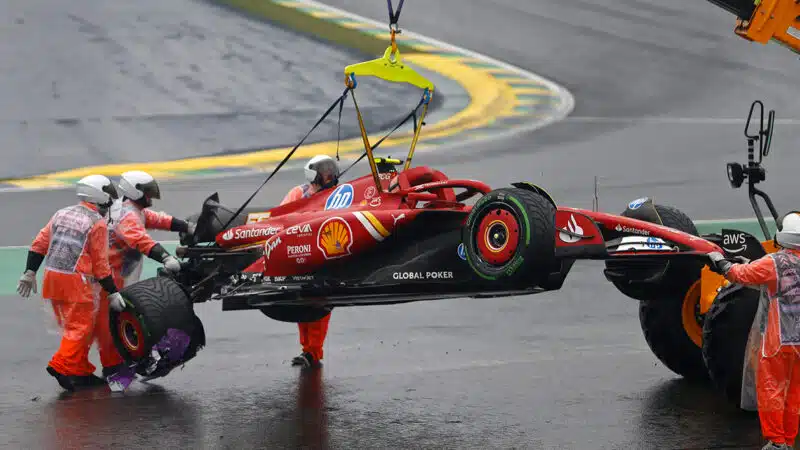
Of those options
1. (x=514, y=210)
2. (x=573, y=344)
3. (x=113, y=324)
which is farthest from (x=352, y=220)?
(x=573, y=344)

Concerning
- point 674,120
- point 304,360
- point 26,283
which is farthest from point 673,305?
point 674,120

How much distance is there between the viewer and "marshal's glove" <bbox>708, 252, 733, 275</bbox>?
319 inches

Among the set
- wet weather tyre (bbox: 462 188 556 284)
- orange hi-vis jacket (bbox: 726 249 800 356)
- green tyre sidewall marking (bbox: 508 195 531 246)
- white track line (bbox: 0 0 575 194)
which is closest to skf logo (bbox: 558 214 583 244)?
wet weather tyre (bbox: 462 188 556 284)

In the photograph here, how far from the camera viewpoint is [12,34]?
75.3 feet

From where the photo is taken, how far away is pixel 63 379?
10188 millimetres

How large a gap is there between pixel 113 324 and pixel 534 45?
15478 mm

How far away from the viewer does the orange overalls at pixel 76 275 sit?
10.4 meters

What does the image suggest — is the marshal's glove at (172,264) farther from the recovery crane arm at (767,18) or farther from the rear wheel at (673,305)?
the recovery crane arm at (767,18)

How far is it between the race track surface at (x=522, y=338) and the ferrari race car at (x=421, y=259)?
1.62ft

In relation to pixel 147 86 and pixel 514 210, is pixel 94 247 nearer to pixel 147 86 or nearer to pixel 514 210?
pixel 514 210

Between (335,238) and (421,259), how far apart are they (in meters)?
0.74

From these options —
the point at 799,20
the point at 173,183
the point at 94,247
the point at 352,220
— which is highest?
the point at 799,20

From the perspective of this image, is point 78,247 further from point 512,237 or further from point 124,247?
point 512,237

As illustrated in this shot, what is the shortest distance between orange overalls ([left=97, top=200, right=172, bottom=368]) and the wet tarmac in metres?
0.51
